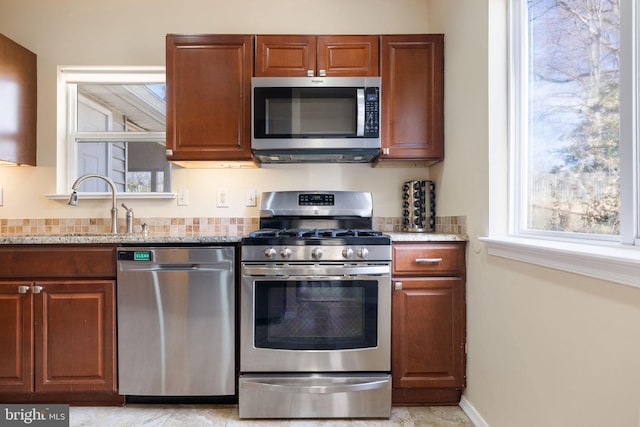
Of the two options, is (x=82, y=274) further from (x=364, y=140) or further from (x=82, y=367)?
(x=364, y=140)

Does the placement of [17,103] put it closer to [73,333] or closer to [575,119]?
[73,333]

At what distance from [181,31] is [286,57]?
0.91 meters

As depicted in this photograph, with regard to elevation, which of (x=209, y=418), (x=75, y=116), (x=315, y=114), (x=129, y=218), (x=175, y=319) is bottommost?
(x=209, y=418)

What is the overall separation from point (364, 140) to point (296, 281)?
0.92 m

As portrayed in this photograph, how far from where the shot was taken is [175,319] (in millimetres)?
1788

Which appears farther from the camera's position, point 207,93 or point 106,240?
point 207,93

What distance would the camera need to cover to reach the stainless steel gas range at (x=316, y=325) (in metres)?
1.74

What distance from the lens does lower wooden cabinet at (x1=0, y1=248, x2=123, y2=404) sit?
179 cm

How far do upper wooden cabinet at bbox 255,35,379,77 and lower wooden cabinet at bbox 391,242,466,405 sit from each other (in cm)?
113

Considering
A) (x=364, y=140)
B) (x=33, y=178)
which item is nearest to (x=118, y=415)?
(x=33, y=178)

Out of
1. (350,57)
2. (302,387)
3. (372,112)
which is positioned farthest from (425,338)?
(350,57)

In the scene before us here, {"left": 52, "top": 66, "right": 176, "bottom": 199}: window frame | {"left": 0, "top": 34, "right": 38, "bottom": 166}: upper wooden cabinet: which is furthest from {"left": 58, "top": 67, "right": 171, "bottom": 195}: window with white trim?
{"left": 0, "top": 34, "right": 38, "bottom": 166}: upper wooden cabinet

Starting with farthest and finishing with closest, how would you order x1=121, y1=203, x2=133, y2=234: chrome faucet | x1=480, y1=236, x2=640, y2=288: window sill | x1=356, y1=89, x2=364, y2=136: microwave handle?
1. x1=121, y1=203, x2=133, y2=234: chrome faucet
2. x1=356, y1=89, x2=364, y2=136: microwave handle
3. x1=480, y1=236, x2=640, y2=288: window sill

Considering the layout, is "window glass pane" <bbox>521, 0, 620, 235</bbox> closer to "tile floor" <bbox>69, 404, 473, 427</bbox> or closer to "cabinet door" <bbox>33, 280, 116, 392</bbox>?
"tile floor" <bbox>69, 404, 473, 427</bbox>
